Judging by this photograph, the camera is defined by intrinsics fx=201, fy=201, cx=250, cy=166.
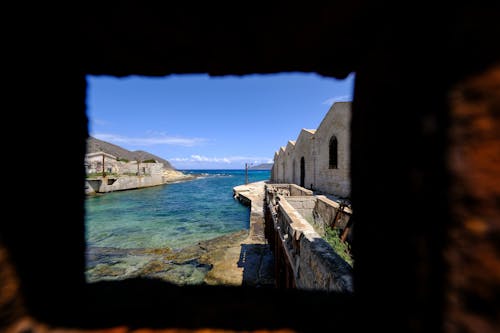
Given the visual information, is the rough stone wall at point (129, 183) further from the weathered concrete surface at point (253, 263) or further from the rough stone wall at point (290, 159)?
the weathered concrete surface at point (253, 263)

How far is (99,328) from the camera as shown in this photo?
96cm

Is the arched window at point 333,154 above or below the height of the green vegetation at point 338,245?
above

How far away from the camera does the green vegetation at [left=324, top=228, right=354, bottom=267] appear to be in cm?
441

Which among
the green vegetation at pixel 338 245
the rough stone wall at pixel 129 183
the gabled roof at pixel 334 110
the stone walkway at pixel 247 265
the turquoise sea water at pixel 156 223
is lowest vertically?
the turquoise sea water at pixel 156 223

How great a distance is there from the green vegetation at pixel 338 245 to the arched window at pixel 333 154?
24.6 ft

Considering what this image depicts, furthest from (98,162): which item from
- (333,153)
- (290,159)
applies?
(333,153)

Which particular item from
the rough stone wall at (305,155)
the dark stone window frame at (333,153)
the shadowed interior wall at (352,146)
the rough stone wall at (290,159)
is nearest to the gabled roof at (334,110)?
the dark stone window frame at (333,153)

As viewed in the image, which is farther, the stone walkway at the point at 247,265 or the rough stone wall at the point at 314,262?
the stone walkway at the point at 247,265

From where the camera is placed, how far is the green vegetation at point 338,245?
174 inches

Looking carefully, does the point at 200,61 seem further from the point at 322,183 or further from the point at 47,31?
the point at 322,183

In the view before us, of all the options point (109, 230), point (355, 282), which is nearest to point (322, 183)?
point (355, 282)

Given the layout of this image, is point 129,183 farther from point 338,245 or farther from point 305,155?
point 338,245

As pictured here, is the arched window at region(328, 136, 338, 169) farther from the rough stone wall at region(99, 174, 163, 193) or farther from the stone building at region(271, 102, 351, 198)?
the rough stone wall at region(99, 174, 163, 193)

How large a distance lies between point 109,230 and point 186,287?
19242mm
